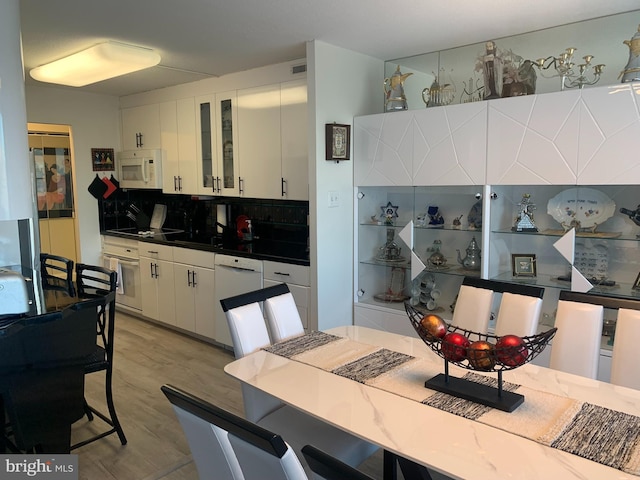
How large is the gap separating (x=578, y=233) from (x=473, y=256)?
71 cm

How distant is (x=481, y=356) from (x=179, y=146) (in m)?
4.14

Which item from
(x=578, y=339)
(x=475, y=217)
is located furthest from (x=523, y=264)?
(x=578, y=339)

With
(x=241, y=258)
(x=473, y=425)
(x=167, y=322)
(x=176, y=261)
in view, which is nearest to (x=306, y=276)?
(x=241, y=258)

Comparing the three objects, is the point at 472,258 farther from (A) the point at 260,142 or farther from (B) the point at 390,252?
(A) the point at 260,142

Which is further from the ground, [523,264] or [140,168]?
[140,168]

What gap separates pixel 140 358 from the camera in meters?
4.18

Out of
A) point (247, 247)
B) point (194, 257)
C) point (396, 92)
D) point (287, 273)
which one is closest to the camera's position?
point (396, 92)

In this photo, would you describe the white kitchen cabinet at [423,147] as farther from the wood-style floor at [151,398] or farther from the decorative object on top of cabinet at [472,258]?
the wood-style floor at [151,398]

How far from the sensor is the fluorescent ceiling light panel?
3.45 meters

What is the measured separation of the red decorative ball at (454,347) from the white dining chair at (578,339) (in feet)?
2.49

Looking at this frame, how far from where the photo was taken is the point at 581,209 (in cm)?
301

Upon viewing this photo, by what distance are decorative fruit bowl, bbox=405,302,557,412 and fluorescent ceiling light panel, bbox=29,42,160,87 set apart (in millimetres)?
2945

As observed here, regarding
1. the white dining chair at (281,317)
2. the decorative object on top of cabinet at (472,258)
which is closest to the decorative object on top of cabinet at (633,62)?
the decorative object on top of cabinet at (472,258)

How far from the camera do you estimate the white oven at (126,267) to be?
5164 millimetres
